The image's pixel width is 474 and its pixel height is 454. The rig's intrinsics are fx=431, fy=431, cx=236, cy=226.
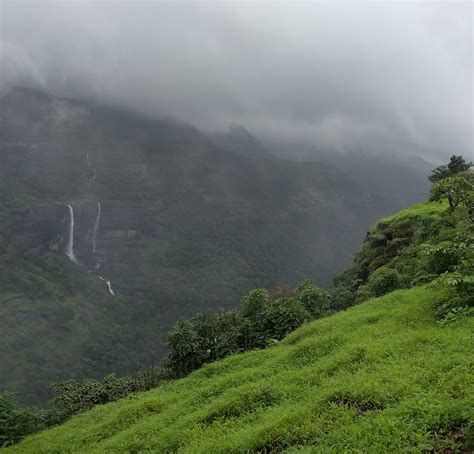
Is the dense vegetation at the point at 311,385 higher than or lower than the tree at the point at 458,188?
lower

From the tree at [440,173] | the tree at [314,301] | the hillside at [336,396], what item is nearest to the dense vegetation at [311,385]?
the hillside at [336,396]

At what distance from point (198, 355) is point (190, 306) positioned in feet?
552

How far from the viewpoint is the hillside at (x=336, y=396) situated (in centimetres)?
754

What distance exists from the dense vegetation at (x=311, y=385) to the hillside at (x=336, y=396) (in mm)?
32

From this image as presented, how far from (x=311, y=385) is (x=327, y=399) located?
1547 mm

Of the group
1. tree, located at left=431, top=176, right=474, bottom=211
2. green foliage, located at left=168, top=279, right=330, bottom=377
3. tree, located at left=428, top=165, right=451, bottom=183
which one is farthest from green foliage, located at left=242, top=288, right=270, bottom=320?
tree, located at left=428, top=165, right=451, bottom=183

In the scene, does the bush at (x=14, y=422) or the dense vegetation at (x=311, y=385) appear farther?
the bush at (x=14, y=422)

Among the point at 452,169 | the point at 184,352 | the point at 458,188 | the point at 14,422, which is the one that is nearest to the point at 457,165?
the point at 452,169

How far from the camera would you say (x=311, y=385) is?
10977 millimetres

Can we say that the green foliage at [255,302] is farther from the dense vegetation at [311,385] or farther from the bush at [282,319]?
the bush at [282,319]

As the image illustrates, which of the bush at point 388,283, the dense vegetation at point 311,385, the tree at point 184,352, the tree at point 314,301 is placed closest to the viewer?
the dense vegetation at point 311,385

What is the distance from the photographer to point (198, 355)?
66.3ft

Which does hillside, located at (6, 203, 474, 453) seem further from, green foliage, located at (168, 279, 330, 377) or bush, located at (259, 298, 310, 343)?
bush, located at (259, 298, 310, 343)

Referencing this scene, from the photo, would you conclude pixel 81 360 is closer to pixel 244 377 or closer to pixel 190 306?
pixel 190 306
